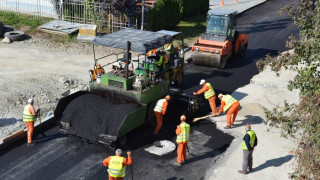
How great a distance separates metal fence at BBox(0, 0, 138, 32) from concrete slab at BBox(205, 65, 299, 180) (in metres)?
9.10

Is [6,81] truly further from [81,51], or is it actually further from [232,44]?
[232,44]

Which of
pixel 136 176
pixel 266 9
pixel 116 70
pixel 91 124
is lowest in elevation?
pixel 136 176

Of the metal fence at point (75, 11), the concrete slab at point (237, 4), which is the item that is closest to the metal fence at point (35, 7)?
the metal fence at point (75, 11)

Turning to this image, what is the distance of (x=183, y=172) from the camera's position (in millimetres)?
9656

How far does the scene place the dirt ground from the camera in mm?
12474

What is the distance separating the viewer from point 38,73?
51.5 ft

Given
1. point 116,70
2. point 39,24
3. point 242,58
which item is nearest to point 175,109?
point 116,70

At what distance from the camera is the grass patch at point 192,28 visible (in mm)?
22675

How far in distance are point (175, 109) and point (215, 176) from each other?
4254 mm

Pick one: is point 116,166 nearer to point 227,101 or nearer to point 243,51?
point 227,101

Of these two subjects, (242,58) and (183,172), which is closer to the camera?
(183,172)

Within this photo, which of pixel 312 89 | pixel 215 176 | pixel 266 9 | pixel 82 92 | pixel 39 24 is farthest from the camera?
pixel 266 9

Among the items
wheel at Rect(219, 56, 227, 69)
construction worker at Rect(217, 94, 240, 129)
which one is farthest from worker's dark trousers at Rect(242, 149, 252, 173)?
wheel at Rect(219, 56, 227, 69)

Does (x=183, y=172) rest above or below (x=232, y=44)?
below
